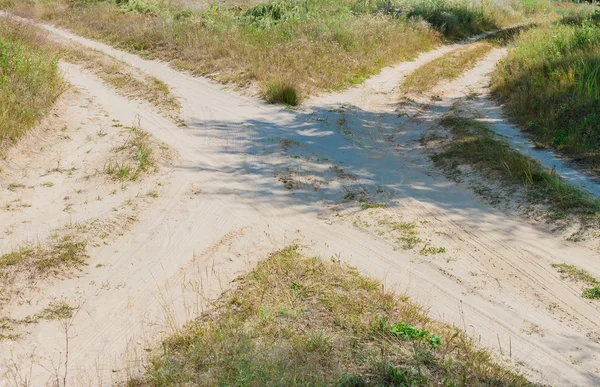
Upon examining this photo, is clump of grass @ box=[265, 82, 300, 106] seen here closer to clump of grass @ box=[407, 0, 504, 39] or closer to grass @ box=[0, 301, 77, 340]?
grass @ box=[0, 301, 77, 340]

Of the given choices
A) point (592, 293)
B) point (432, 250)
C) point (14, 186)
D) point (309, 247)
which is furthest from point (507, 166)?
point (14, 186)

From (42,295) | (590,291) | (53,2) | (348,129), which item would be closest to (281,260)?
(42,295)

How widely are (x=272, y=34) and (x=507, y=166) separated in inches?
373

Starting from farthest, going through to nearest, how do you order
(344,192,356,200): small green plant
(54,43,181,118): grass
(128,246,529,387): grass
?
(54,43,181,118): grass, (344,192,356,200): small green plant, (128,246,529,387): grass

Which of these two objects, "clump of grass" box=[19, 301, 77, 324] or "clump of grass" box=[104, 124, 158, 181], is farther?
"clump of grass" box=[104, 124, 158, 181]

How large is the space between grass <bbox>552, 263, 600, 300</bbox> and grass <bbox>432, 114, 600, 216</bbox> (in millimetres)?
1315

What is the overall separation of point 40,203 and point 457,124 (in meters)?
7.21

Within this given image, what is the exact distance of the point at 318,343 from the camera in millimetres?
4715

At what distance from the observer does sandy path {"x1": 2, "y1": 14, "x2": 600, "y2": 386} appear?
197 inches

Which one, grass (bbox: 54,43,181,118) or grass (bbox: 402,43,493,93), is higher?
grass (bbox: 54,43,181,118)

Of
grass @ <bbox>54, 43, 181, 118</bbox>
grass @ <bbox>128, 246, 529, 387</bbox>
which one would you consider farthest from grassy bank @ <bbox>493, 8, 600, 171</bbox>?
grass @ <bbox>54, 43, 181, 118</bbox>

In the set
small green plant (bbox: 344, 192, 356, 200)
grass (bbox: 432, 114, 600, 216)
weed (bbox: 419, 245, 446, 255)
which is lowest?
weed (bbox: 419, 245, 446, 255)

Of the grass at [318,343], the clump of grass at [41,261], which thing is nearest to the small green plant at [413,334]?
the grass at [318,343]

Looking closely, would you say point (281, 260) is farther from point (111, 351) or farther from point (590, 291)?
point (590, 291)
